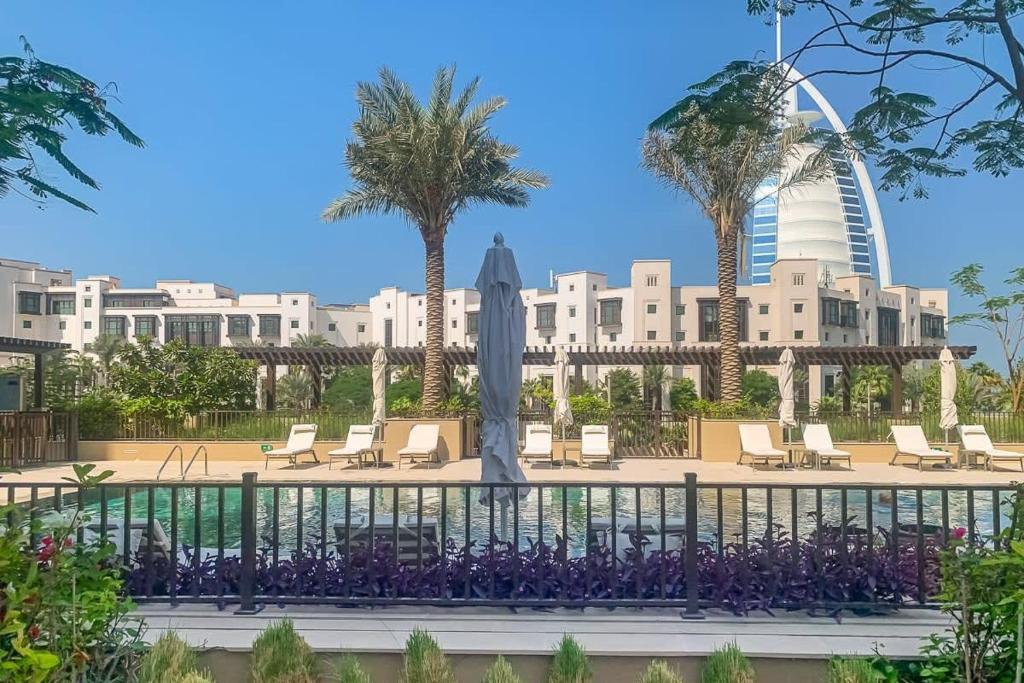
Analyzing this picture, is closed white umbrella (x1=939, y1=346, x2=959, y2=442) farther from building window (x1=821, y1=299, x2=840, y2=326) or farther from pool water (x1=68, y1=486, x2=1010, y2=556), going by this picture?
building window (x1=821, y1=299, x2=840, y2=326)

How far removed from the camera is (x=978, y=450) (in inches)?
638

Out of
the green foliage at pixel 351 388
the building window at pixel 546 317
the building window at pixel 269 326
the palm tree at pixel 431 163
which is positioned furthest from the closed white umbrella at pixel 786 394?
the building window at pixel 269 326

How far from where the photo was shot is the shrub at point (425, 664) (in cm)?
350

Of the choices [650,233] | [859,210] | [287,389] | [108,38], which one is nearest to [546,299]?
[650,233]

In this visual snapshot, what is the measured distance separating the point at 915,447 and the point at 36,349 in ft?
66.3

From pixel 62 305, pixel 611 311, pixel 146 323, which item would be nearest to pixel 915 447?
pixel 611 311

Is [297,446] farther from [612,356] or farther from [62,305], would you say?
[62,305]

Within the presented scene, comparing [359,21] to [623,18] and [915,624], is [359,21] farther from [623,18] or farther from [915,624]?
[915,624]

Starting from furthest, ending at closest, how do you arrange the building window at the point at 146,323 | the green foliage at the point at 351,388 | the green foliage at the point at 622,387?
the building window at the point at 146,323
the green foliage at the point at 622,387
the green foliage at the point at 351,388

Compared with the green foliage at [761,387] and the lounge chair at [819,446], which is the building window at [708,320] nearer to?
the green foliage at [761,387]

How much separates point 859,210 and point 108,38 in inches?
4451

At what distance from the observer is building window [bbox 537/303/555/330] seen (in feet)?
253

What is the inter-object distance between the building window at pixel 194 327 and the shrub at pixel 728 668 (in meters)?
78.3

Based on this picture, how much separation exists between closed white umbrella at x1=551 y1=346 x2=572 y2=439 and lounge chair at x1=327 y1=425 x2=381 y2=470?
14.0 ft
